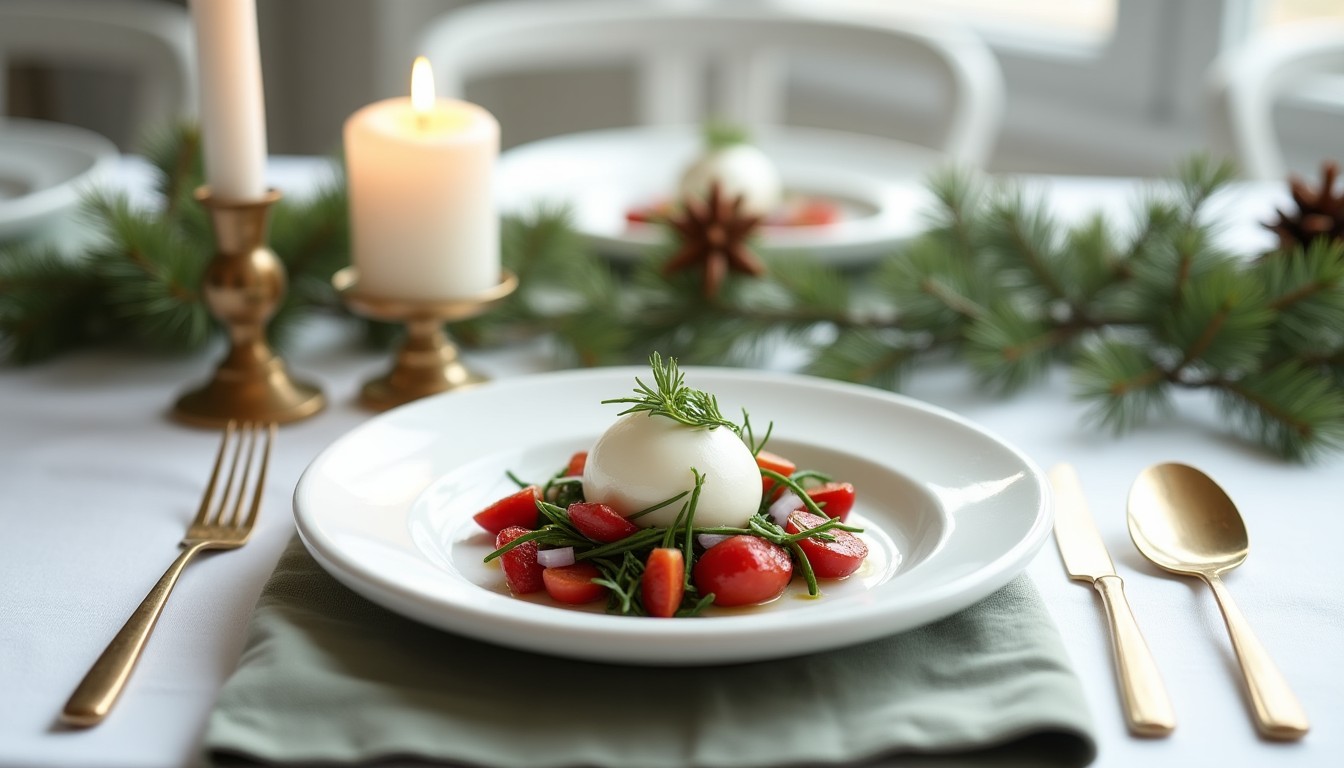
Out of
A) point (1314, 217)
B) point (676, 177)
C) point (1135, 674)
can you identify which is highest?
point (1314, 217)

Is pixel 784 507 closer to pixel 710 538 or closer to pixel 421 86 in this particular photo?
pixel 710 538

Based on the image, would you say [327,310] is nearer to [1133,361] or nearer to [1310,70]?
[1133,361]

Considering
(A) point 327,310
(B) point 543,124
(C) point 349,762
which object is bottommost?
(B) point 543,124

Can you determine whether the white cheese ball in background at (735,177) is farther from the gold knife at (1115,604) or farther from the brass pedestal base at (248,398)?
the gold knife at (1115,604)

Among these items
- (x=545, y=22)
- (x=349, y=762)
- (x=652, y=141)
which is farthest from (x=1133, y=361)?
(x=545, y=22)

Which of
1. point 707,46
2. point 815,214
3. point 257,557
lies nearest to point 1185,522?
point 257,557

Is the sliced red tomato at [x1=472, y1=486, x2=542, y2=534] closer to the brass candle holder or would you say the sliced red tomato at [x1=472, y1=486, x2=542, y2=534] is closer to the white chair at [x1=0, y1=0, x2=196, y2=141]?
the brass candle holder
